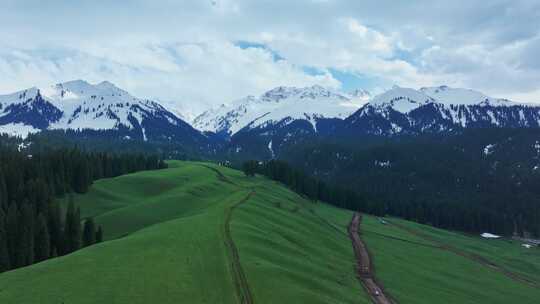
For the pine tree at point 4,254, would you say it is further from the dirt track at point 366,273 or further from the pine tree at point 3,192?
the dirt track at point 366,273

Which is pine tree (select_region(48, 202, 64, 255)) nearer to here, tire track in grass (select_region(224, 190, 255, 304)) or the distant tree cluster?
the distant tree cluster

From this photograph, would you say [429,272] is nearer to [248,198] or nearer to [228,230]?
[228,230]

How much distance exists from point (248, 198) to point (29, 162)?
68.5m

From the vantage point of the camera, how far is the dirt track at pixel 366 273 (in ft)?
212

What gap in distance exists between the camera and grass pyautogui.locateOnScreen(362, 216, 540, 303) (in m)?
73.6

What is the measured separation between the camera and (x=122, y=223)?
336ft

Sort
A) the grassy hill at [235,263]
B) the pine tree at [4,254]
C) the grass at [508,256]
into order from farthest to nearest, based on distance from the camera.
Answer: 1. the grass at [508,256]
2. the pine tree at [4,254]
3. the grassy hill at [235,263]

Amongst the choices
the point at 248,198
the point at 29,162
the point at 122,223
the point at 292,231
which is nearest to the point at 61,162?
the point at 29,162

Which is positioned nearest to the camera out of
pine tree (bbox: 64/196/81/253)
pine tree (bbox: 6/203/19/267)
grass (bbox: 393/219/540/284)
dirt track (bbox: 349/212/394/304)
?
dirt track (bbox: 349/212/394/304)

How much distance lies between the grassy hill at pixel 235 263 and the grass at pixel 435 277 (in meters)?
0.29

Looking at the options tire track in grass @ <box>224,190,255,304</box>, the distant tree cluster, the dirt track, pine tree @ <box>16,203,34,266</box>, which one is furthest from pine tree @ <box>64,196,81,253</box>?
the dirt track

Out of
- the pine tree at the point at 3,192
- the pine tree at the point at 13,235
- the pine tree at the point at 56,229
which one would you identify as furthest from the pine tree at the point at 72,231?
the pine tree at the point at 3,192

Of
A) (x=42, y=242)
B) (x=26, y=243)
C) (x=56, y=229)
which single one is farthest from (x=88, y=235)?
(x=26, y=243)

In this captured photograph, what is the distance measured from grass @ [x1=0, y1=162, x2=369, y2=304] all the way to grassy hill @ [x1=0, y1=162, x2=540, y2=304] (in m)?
0.16
